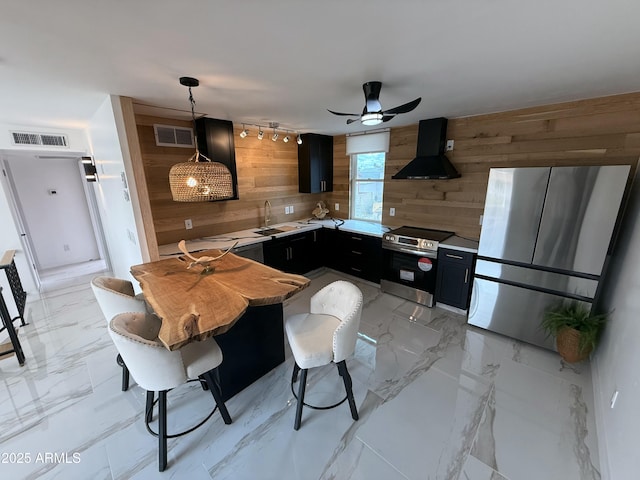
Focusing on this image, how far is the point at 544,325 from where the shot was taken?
2432 millimetres

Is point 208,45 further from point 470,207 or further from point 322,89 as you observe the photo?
point 470,207

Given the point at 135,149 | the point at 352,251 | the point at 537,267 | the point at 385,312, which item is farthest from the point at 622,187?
the point at 135,149

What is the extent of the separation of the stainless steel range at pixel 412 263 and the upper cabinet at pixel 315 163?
162 centimetres

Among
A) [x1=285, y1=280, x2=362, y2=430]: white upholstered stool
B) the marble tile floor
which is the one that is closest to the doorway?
the marble tile floor

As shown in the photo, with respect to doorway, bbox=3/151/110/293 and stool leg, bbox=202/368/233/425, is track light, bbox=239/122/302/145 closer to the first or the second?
stool leg, bbox=202/368/233/425

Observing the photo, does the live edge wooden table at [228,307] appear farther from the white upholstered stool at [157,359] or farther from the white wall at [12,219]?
the white wall at [12,219]

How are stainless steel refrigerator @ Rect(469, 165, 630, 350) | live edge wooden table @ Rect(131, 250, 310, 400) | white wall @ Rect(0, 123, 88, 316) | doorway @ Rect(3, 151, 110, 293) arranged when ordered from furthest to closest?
doorway @ Rect(3, 151, 110, 293) → white wall @ Rect(0, 123, 88, 316) → stainless steel refrigerator @ Rect(469, 165, 630, 350) → live edge wooden table @ Rect(131, 250, 310, 400)

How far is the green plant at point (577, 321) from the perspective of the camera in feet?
7.07

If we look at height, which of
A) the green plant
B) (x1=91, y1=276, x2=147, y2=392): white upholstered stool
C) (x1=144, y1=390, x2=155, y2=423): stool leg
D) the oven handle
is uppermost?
(x1=91, y1=276, x2=147, y2=392): white upholstered stool

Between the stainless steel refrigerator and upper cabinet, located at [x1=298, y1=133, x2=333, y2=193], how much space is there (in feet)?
8.67

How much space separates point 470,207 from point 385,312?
1.72m

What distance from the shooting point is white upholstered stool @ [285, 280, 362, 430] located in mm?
1580

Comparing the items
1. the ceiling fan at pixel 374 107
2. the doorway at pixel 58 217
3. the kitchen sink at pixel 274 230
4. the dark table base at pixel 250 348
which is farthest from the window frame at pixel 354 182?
the doorway at pixel 58 217

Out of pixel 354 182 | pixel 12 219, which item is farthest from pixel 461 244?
pixel 12 219
